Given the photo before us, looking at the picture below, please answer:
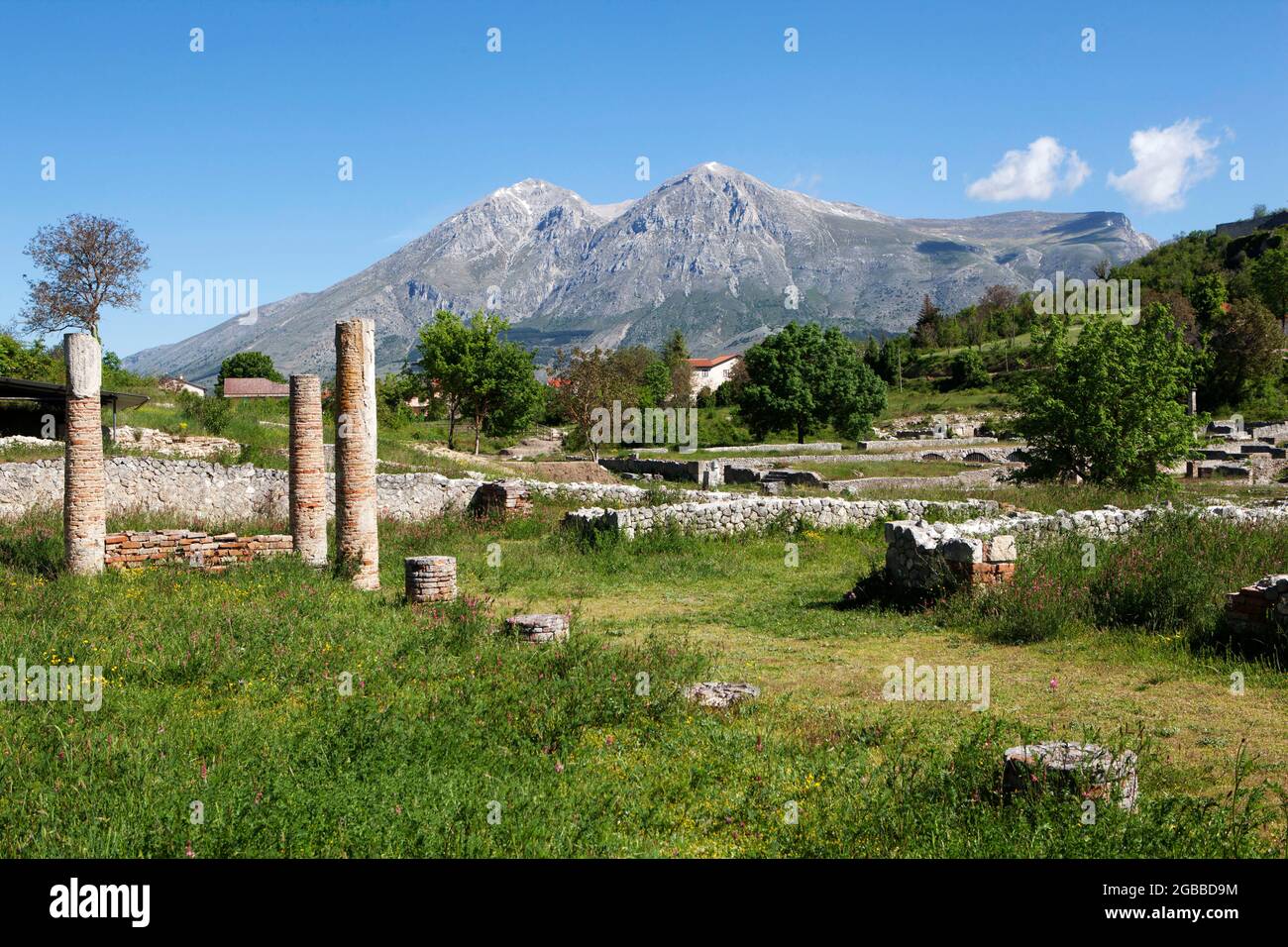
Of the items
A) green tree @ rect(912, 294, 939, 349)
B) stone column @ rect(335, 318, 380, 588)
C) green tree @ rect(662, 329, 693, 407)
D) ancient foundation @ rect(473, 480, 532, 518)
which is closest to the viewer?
stone column @ rect(335, 318, 380, 588)

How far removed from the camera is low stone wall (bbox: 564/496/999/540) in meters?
18.9

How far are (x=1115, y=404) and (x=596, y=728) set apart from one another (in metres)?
21.3

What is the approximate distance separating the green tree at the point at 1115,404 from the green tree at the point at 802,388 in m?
29.7

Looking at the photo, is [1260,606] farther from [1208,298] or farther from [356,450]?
[1208,298]

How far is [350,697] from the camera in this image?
25.8 ft

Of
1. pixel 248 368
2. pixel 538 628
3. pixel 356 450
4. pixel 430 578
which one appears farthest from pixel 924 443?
pixel 248 368

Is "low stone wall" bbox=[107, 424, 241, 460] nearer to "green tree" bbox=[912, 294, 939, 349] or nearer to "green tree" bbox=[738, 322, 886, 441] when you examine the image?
"green tree" bbox=[738, 322, 886, 441]

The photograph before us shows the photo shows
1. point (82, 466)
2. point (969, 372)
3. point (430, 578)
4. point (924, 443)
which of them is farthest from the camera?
point (969, 372)

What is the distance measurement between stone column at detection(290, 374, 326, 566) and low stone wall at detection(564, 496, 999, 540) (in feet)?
18.2

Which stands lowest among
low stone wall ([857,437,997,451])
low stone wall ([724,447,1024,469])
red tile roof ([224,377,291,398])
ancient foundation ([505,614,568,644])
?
ancient foundation ([505,614,568,644])

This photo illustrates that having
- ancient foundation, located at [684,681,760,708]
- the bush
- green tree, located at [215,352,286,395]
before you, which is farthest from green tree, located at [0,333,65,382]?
green tree, located at [215,352,286,395]

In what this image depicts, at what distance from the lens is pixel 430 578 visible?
12617 millimetres

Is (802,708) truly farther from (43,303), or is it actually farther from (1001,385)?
(1001,385)
